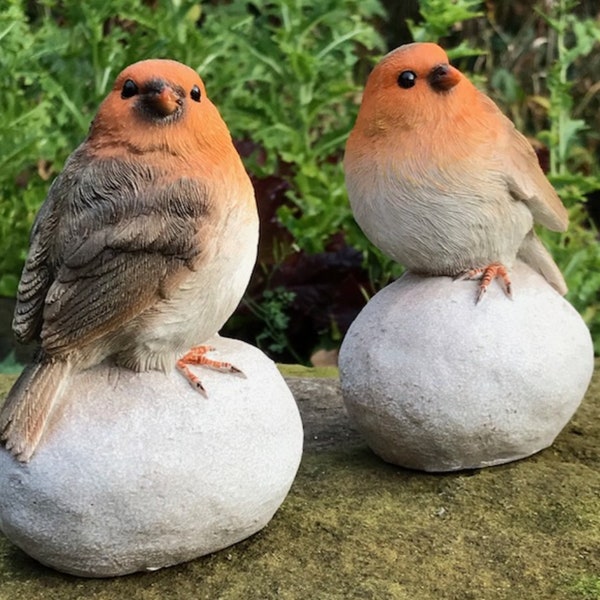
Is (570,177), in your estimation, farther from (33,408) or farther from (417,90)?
(33,408)

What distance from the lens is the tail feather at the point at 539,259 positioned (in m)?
2.96

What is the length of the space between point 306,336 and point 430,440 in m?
1.95

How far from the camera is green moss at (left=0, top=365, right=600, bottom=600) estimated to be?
222 centimetres

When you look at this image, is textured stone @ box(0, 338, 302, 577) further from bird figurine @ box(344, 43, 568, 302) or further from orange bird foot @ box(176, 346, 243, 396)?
→ bird figurine @ box(344, 43, 568, 302)

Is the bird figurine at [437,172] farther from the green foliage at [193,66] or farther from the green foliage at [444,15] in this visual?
the green foliage at [193,66]

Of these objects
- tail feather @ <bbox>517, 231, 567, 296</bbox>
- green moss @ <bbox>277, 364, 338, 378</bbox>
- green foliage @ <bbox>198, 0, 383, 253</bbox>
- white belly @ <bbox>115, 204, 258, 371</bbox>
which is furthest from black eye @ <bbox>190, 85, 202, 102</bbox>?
green foliage @ <bbox>198, 0, 383, 253</bbox>

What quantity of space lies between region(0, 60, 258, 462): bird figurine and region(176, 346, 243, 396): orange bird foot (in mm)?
85

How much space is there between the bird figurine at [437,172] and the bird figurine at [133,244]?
0.62 metres

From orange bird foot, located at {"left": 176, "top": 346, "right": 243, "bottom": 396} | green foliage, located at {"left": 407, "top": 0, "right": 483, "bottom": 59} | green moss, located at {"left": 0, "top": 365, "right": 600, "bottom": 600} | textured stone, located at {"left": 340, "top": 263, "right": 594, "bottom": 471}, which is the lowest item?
green moss, located at {"left": 0, "top": 365, "right": 600, "bottom": 600}

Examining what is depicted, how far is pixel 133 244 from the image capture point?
212 centimetres

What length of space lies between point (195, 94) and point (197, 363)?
64 centimetres

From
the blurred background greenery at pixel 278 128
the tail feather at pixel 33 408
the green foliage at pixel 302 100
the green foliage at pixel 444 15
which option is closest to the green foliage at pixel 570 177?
the blurred background greenery at pixel 278 128

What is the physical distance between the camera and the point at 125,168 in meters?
2.15

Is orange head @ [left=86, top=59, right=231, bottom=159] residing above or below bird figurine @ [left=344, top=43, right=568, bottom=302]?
above
